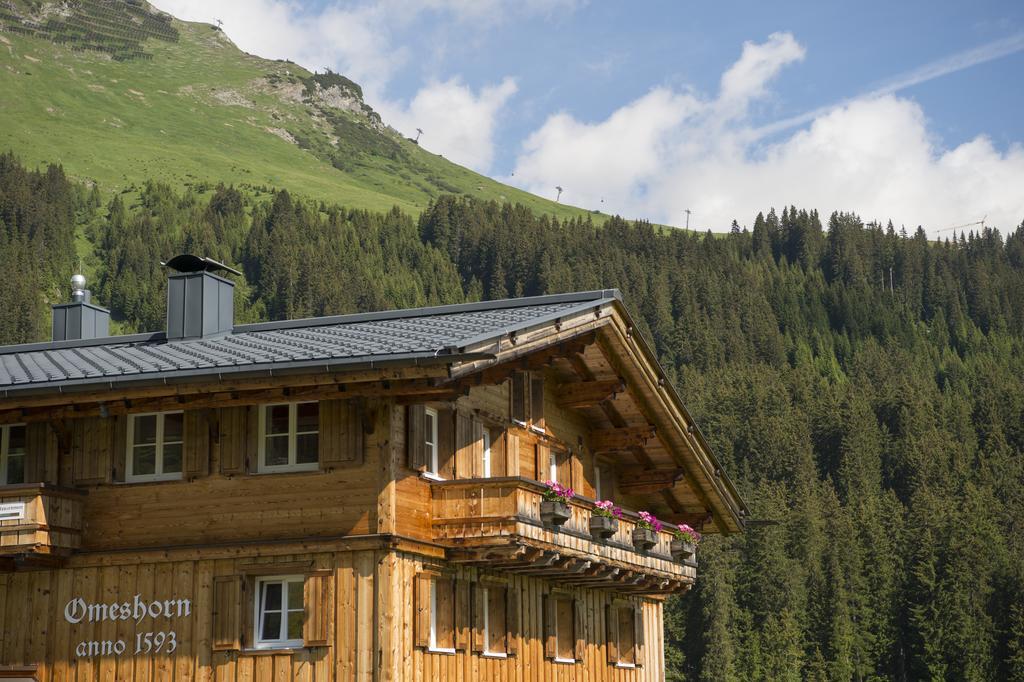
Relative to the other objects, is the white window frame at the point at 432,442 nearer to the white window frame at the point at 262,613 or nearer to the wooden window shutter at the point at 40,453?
the white window frame at the point at 262,613

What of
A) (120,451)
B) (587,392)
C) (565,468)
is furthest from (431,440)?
(565,468)

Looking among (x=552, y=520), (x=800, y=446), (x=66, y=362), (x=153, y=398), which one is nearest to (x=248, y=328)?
(x=66, y=362)

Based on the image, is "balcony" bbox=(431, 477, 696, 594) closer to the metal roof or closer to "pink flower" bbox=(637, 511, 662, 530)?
"pink flower" bbox=(637, 511, 662, 530)

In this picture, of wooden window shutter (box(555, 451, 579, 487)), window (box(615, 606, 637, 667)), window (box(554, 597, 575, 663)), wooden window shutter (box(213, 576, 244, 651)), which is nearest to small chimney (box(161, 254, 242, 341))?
wooden window shutter (box(213, 576, 244, 651))

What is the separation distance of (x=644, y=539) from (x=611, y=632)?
4.18 m

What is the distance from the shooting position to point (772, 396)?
198m

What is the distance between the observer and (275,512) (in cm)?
2367

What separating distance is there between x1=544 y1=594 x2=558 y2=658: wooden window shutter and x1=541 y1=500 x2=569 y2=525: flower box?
4.68m

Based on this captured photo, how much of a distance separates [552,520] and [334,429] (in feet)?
13.7

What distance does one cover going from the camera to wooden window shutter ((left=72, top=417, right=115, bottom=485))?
979 inches

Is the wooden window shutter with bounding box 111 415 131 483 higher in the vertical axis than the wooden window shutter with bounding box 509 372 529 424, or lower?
lower

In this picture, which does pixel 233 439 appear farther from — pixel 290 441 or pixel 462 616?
pixel 462 616

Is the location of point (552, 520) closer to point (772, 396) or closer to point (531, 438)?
point (531, 438)

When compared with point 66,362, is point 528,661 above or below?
below
